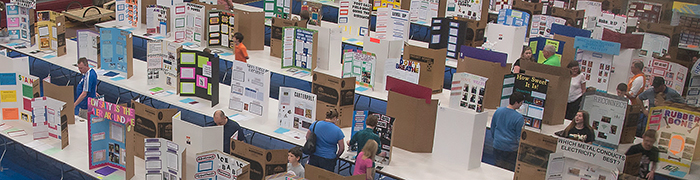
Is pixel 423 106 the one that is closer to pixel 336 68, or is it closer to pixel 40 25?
pixel 336 68

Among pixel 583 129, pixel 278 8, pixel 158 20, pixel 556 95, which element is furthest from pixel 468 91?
pixel 158 20

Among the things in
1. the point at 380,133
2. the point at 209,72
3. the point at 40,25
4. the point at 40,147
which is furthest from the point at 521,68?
the point at 40,25

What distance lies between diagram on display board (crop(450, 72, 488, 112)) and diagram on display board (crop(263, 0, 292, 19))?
529 cm

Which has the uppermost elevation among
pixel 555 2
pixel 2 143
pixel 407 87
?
pixel 555 2

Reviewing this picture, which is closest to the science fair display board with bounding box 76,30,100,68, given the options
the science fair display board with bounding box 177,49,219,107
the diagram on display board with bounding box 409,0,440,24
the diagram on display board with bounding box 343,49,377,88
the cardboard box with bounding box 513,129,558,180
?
the science fair display board with bounding box 177,49,219,107

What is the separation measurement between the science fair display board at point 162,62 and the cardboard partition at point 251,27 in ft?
6.53

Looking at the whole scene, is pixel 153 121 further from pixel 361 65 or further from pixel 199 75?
pixel 361 65

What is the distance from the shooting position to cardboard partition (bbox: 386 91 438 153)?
6.96 m

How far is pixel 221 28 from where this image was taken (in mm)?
10891

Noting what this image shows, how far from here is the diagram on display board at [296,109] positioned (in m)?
7.40

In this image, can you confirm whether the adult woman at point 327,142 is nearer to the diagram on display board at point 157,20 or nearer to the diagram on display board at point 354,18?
the diagram on display board at point 354,18

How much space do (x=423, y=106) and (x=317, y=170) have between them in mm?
1758

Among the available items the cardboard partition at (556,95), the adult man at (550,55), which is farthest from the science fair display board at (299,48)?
the adult man at (550,55)

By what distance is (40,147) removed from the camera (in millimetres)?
6949
